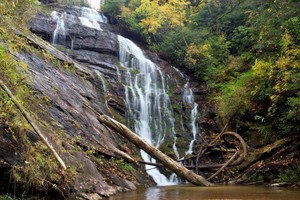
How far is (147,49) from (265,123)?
13211 millimetres

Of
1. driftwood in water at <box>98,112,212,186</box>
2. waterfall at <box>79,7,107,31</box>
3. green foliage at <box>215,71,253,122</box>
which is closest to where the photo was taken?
driftwood in water at <box>98,112,212,186</box>

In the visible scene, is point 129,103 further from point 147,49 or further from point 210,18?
point 210,18

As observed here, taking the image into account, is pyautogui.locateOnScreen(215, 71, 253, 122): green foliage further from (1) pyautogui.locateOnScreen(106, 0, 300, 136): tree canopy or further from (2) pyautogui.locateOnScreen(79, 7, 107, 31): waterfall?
(2) pyautogui.locateOnScreen(79, 7, 107, 31): waterfall

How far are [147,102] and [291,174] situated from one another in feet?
29.8

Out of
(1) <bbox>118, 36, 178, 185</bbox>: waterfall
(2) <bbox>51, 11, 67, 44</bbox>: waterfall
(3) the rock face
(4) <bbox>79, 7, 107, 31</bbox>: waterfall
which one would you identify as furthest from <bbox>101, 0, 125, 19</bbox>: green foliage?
(1) <bbox>118, 36, 178, 185</bbox>: waterfall

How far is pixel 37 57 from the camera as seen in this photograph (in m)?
11.5

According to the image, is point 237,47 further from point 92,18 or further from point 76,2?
point 76,2

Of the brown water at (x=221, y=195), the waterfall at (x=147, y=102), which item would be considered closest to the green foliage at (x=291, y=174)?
the brown water at (x=221, y=195)

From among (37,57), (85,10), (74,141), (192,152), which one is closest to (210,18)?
(85,10)

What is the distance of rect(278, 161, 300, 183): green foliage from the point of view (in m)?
8.69

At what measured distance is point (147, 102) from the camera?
54.8ft

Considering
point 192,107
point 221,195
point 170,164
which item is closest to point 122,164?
point 170,164

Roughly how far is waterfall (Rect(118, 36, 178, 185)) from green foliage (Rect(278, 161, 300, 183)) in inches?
187

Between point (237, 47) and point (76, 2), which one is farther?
point (76, 2)
